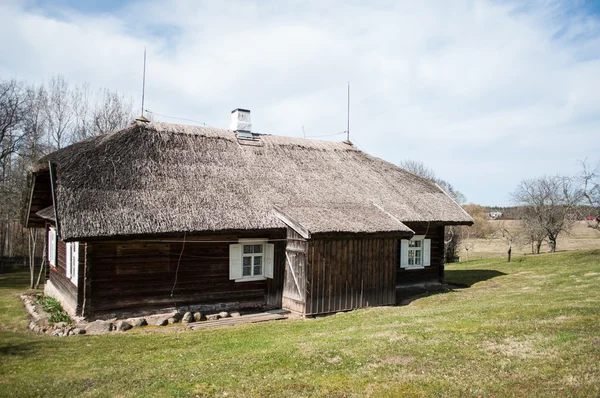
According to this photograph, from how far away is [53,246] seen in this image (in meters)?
17.2

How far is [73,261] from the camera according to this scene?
13.6 meters

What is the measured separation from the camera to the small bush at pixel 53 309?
12.7 meters

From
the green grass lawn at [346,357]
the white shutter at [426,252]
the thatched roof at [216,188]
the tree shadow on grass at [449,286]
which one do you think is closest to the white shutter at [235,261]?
the thatched roof at [216,188]

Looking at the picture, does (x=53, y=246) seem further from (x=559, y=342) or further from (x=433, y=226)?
(x=559, y=342)

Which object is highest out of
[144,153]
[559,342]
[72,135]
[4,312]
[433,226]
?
[72,135]

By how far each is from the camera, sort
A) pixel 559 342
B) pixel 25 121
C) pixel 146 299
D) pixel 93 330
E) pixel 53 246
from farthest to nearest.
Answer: pixel 25 121 < pixel 53 246 < pixel 146 299 < pixel 93 330 < pixel 559 342

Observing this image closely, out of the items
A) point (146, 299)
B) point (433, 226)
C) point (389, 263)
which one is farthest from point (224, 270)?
point (433, 226)

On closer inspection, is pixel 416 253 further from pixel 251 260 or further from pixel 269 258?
pixel 251 260

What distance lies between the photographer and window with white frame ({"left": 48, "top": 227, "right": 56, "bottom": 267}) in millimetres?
16900

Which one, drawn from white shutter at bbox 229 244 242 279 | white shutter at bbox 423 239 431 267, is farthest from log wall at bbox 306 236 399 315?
white shutter at bbox 423 239 431 267

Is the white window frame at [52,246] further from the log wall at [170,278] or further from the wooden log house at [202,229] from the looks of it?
the log wall at [170,278]

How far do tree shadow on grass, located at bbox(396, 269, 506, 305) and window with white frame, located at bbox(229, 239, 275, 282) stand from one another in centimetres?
478

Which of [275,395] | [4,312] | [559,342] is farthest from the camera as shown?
[4,312]

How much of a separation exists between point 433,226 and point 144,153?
1177 cm
